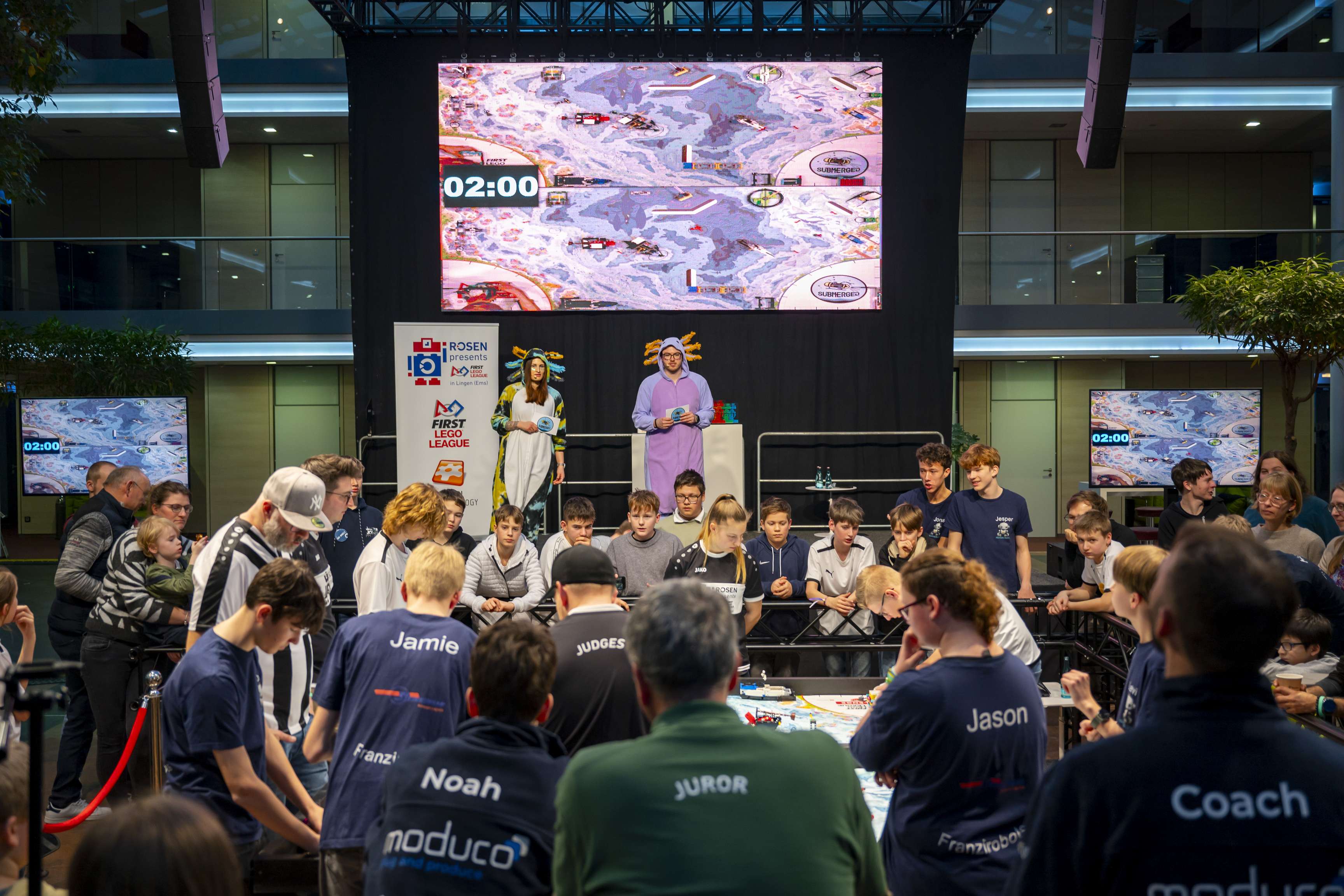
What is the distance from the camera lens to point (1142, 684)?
250cm

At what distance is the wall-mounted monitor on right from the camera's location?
888 cm

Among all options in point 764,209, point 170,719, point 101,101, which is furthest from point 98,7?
point 170,719

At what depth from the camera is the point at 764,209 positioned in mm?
8828

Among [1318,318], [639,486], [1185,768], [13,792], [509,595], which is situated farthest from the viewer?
[639,486]

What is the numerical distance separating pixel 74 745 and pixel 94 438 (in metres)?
5.49

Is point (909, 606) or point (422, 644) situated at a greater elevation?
point (909, 606)

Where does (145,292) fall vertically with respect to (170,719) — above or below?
above

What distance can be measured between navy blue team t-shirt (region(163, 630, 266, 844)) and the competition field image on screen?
6.77 meters

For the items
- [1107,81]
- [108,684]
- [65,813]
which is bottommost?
[65,813]

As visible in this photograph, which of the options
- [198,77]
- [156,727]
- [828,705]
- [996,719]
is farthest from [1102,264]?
[156,727]

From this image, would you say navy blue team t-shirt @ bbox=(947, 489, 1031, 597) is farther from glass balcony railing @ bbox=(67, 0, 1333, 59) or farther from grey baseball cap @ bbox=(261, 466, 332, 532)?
glass balcony railing @ bbox=(67, 0, 1333, 59)

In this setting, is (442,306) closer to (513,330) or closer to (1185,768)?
(513,330)

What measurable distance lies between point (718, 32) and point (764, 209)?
1711mm

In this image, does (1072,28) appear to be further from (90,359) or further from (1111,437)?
(90,359)
